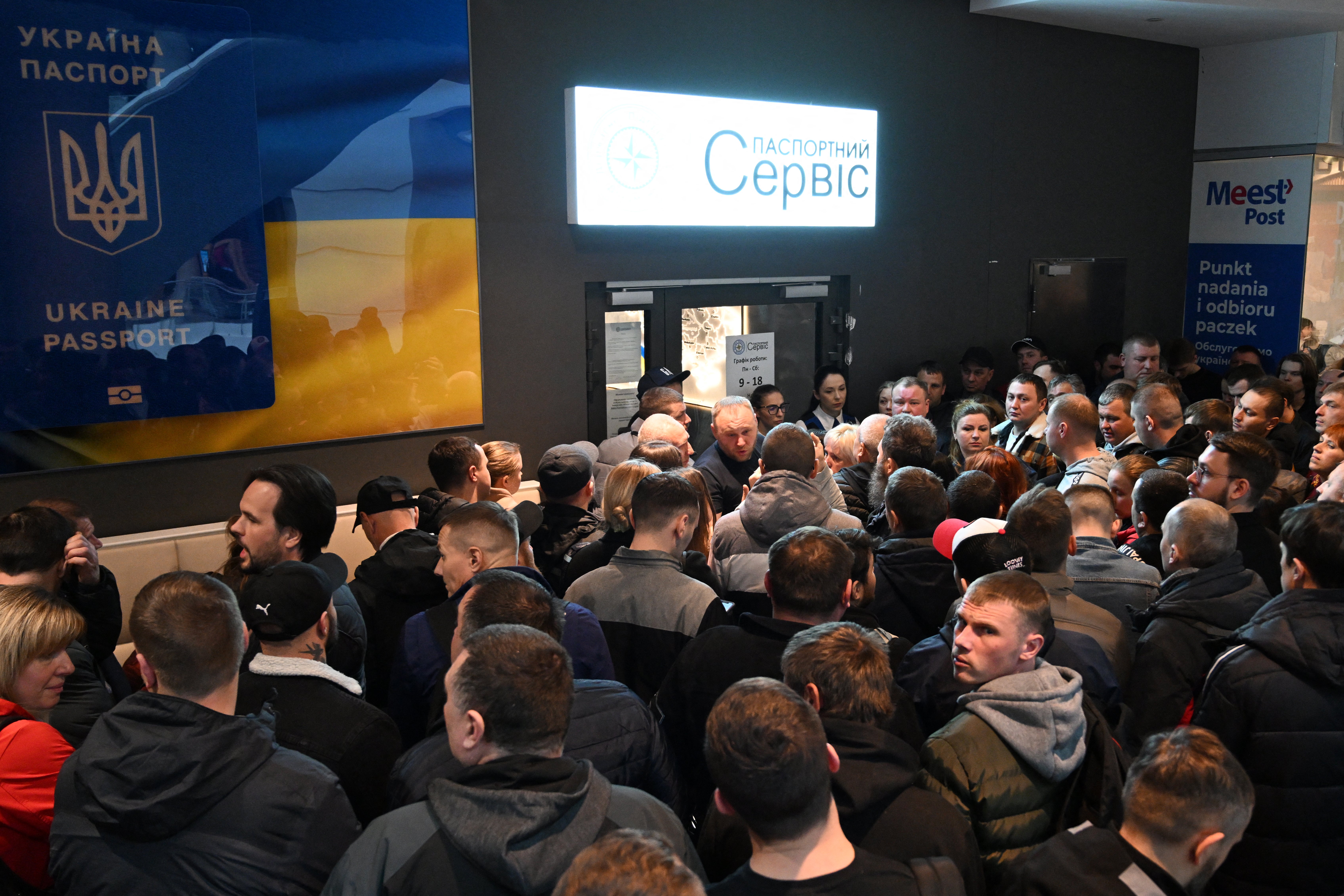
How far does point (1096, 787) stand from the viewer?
222 centimetres

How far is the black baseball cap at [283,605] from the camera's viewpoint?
2379mm

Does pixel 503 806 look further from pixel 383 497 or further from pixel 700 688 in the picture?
pixel 383 497

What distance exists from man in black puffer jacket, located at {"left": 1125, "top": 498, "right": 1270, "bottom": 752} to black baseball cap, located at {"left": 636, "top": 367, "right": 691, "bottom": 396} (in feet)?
11.9

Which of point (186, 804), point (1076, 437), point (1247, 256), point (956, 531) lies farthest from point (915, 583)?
point (1247, 256)

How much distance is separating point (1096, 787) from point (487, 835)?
135 cm

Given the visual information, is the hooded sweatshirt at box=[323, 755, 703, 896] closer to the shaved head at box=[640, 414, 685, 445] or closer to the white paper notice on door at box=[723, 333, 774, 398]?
the shaved head at box=[640, 414, 685, 445]

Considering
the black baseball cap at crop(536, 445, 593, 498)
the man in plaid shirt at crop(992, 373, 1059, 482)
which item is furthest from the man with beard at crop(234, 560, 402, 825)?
the man in plaid shirt at crop(992, 373, 1059, 482)

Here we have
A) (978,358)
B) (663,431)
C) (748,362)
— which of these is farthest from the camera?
(978,358)

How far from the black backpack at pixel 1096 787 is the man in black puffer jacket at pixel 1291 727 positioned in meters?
0.63

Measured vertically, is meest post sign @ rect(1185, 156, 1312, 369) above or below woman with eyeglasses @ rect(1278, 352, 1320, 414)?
above

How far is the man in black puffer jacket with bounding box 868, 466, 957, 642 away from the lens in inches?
131

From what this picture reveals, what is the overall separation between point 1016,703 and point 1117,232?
8.58m

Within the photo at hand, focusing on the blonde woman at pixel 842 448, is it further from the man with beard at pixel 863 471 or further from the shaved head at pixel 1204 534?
the shaved head at pixel 1204 534

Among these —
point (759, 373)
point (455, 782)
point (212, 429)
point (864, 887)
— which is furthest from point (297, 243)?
point (864, 887)
